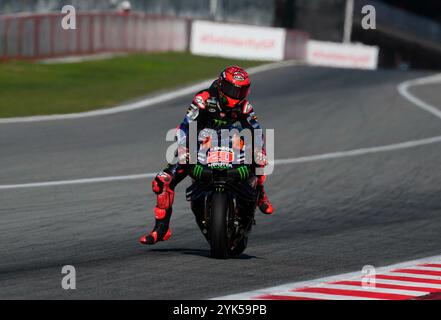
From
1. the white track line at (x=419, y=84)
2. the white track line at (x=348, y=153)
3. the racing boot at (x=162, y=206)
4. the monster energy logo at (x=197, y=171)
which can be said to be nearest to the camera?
the monster energy logo at (x=197, y=171)

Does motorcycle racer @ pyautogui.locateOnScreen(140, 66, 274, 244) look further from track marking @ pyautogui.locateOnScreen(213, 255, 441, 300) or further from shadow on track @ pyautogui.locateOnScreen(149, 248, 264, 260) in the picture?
track marking @ pyautogui.locateOnScreen(213, 255, 441, 300)

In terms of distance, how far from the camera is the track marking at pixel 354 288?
337 inches

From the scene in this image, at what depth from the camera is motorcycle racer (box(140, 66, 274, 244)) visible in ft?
34.2

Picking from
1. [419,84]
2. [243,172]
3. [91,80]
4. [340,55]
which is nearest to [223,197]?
[243,172]

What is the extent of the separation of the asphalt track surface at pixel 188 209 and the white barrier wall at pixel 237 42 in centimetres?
1535

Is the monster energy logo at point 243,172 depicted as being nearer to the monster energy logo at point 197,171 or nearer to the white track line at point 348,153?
the monster energy logo at point 197,171

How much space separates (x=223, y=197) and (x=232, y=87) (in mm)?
1091

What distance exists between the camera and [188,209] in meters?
14.1

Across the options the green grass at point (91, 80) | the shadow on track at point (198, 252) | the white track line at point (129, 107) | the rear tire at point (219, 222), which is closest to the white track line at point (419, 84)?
the white track line at point (129, 107)

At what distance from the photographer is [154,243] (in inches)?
437

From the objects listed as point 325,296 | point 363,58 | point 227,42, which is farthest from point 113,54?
point 325,296

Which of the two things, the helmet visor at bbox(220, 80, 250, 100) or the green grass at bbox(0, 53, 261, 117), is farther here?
the green grass at bbox(0, 53, 261, 117)

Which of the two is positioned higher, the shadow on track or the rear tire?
the rear tire

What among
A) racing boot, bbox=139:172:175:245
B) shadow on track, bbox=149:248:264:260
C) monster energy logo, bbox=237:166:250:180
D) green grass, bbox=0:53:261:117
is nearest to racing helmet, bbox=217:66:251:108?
monster energy logo, bbox=237:166:250:180
